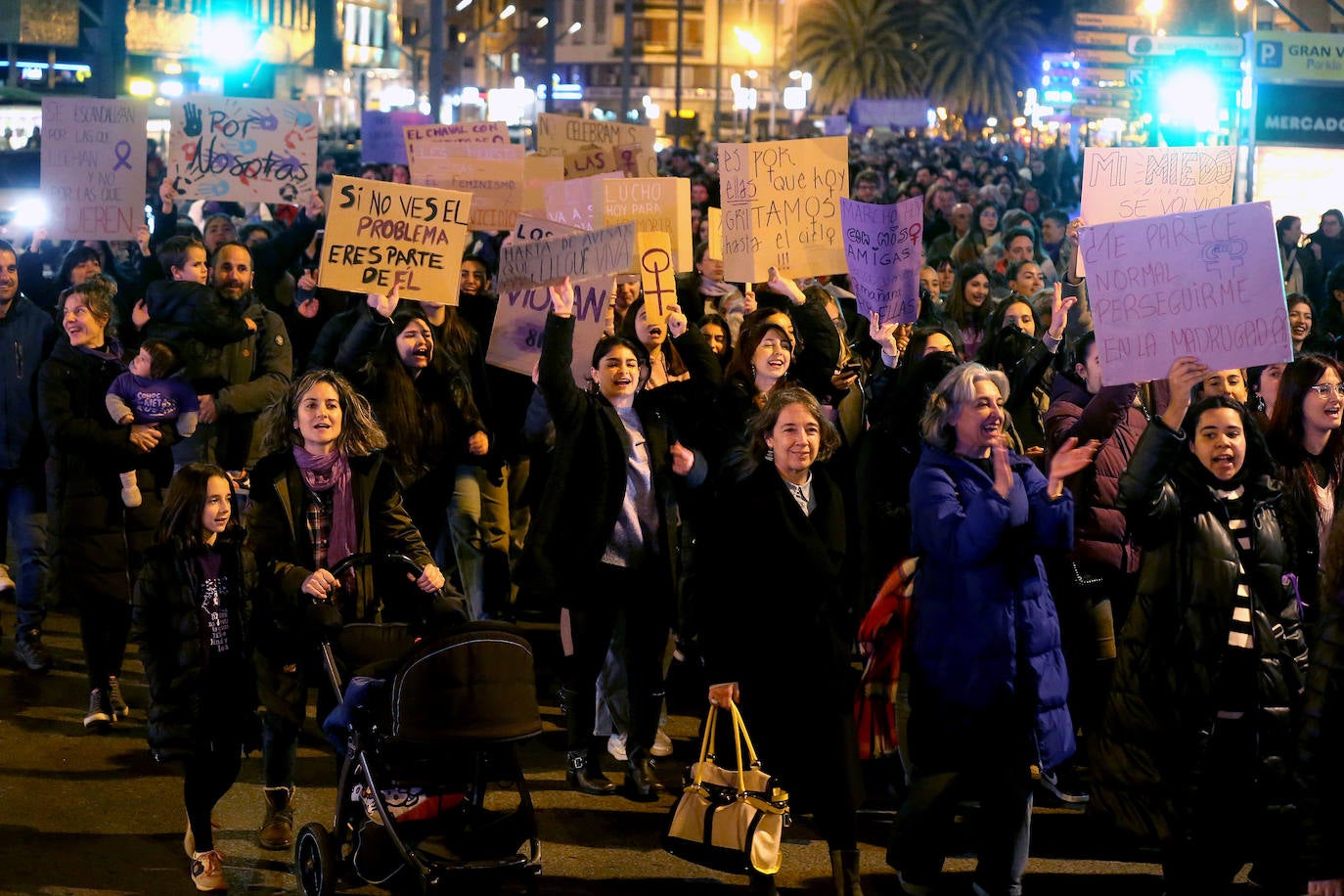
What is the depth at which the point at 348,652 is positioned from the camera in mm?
5828

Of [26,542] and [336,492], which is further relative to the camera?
[26,542]

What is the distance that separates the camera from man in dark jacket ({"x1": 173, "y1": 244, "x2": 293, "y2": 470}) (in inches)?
361

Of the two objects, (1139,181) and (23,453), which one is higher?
(1139,181)

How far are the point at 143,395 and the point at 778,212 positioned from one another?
3637mm

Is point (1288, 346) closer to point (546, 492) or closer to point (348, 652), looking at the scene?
point (546, 492)

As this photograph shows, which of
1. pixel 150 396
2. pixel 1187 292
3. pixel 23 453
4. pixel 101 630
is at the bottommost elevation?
pixel 101 630

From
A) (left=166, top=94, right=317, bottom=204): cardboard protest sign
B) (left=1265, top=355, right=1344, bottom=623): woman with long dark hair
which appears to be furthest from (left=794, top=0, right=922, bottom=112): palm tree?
(left=1265, top=355, right=1344, bottom=623): woman with long dark hair

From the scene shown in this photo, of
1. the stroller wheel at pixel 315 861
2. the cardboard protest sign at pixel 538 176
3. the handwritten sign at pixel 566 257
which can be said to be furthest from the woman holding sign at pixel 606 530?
the cardboard protest sign at pixel 538 176

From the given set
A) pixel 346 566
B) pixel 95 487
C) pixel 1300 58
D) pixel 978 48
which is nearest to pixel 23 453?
pixel 95 487

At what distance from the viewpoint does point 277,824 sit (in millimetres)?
6414

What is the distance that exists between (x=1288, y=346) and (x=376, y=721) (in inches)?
127

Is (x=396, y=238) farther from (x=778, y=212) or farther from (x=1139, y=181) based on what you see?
(x=1139, y=181)

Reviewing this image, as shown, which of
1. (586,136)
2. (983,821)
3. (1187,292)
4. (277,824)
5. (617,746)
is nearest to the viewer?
(983,821)

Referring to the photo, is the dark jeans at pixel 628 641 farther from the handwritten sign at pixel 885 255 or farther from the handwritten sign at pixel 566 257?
the handwritten sign at pixel 885 255
